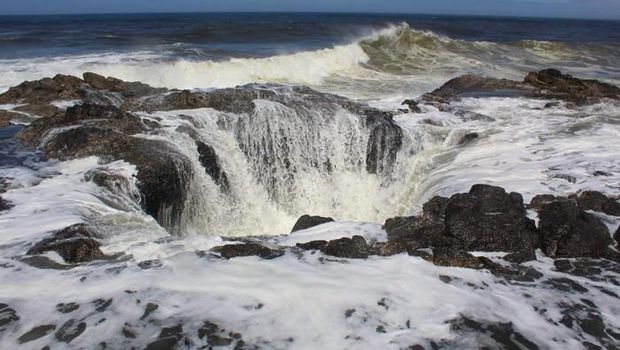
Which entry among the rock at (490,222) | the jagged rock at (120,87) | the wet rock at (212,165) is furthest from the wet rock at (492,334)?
the jagged rock at (120,87)

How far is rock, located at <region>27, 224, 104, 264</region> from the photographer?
4.96m

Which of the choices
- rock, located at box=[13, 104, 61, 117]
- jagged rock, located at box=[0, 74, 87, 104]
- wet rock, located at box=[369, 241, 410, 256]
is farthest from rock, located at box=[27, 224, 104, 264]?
jagged rock, located at box=[0, 74, 87, 104]

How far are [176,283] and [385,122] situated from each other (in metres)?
6.57

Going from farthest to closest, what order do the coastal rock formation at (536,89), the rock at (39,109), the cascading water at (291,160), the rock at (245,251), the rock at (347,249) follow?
the coastal rock formation at (536,89) → the rock at (39,109) → the cascading water at (291,160) → the rock at (347,249) → the rock at (245,251)

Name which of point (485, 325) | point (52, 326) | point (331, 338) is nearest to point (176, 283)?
point (52, 326)

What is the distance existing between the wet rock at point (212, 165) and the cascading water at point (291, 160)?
26 millimetres

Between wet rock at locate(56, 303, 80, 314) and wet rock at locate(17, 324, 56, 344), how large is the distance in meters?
0.18

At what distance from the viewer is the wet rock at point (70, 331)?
377 cm

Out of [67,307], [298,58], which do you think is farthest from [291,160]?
[298,58]

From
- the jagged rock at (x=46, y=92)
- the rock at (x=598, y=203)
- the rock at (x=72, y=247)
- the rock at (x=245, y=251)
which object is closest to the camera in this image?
the rock at (x=72, y=247)

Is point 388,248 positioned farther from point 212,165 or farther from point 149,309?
point 212,165

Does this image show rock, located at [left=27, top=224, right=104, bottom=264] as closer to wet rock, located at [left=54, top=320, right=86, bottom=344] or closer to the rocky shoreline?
the rocky shoreline

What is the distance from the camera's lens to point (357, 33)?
34.6 m

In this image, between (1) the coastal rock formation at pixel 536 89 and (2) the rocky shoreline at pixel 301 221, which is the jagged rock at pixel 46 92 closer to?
(2) the rocky shoreline at pixel 301 221
